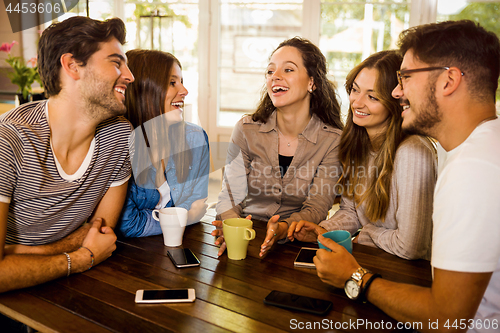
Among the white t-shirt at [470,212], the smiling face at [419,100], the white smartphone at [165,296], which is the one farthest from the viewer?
the smiling face at [419,100]

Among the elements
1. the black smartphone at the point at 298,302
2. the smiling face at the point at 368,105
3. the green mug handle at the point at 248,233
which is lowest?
the black smartphone at the point at 298,302

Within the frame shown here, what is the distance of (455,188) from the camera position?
92 cm

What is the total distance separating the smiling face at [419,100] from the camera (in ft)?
3.61

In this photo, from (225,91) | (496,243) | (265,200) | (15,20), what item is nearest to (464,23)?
(496,243)

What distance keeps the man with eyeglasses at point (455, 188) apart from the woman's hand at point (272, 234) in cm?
21

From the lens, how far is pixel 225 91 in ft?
16.5

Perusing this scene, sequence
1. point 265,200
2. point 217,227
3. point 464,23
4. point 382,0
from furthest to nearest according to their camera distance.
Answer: point 382,0
point 265,200
point 217,227
point 464,23

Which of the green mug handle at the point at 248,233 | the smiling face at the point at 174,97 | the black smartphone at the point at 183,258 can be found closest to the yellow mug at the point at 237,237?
the green mug handle at the point at 248,233

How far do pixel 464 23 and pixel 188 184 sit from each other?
1.29m

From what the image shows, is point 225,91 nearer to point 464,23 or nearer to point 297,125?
point 297,125

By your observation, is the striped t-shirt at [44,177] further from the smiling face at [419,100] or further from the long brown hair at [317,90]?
the smiling face at [419,100]

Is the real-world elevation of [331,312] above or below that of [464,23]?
below

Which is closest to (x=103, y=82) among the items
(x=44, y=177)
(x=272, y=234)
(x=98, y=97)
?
(x=98, y=97)

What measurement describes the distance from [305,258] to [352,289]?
0.25 meters
